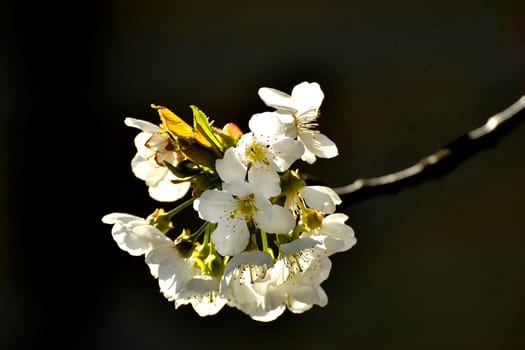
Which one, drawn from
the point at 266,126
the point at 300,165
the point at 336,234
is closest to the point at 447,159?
the point at 336,234

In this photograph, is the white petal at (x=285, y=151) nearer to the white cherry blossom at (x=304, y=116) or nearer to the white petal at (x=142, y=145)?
the white cherry blossom at (x=304, y=116)

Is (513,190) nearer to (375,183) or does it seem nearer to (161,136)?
(375,183)

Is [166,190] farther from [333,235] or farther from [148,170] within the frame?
[333,235]

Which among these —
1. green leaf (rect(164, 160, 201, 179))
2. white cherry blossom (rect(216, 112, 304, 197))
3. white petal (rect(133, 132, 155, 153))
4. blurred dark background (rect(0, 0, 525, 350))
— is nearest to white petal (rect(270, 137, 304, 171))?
white cherry blossom (rect(216, 112, 304, 197))

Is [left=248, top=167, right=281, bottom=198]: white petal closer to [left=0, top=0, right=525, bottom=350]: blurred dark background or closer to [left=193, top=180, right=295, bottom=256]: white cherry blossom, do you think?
[left=193, top=180, right=295, bottom=256]: white cherry blossom

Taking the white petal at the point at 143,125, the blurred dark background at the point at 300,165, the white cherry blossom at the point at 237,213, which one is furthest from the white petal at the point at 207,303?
the blurred dark background at the point at 300,165
